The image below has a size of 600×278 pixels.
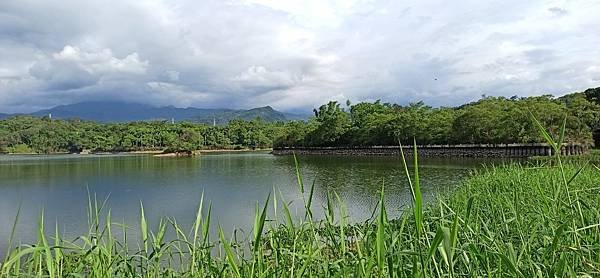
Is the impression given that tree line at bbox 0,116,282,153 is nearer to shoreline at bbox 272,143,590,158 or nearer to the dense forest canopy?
the dense forest canopy

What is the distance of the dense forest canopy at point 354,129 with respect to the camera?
37.9 m

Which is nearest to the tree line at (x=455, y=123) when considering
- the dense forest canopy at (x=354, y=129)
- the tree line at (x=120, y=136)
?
the dense forest canopy at (x=354, y=129)

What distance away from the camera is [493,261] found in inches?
99.5

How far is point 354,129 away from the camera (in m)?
64.3

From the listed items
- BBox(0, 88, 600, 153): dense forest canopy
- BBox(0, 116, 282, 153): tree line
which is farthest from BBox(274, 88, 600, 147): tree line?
BBox(0, 116, 282, 153): tree line

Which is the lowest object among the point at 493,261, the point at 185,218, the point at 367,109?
the point at 185,218

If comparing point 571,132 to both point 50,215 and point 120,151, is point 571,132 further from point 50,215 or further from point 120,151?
point 120,151

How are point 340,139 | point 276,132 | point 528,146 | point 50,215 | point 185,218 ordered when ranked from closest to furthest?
point 185,218 < point 50,215 < point 528,146 < point 340,139 < point 276,132

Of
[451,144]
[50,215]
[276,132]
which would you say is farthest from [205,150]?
[50,215]

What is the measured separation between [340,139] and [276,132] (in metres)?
29.1

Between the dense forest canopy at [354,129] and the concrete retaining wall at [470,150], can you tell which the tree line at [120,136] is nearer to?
the dense forest canopy at [354,129]

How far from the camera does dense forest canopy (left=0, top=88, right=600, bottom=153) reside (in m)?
37.9

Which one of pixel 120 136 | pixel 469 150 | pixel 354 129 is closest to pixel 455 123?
pixel 469 150

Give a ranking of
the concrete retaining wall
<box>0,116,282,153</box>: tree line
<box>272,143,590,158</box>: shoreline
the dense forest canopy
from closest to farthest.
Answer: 1. <box>272,143,590,158</box>: shoreline
2. the concrete retaining wall
3. the dense forest canopy
4. <box>0,116,282,153</box>: tree line
